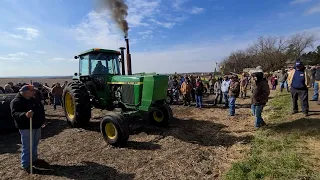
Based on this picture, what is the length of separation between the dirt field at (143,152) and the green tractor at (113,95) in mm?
454

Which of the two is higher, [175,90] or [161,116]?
[175,90]

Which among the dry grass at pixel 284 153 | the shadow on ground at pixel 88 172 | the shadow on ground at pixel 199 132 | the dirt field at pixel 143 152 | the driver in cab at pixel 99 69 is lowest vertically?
the shadow on ground at pixel 88 172

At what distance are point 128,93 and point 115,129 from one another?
1581 mm

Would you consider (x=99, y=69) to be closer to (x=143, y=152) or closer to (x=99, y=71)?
(x=99, y=71)

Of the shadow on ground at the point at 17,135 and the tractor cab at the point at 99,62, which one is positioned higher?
the tractor cab at the point at 99,62

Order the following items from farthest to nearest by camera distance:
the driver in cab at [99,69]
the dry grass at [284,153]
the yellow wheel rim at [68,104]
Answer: the yellow wheel rim at [68,104]
the driver in cab at [99,69]
the dry grass at [284,153]

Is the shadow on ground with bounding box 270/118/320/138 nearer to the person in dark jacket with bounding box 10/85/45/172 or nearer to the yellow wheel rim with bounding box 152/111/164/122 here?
the yellow wheel rim with bounding box 152/111/164/122

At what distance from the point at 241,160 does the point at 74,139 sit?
4.47 meters

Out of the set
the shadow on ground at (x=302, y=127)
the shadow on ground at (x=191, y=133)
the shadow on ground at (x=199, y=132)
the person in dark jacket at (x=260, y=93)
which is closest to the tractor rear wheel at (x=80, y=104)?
the shadow on ground at (x=191, y=133)

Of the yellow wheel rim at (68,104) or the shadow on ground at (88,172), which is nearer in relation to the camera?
the shadow on ground at (88,172)

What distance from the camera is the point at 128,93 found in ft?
24.3

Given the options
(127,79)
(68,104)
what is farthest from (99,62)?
(68,104)

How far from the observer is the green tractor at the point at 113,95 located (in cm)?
644

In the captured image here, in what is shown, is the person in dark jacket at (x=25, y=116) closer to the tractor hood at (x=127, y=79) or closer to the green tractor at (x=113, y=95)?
the green tractor at (x=113, y=95)
